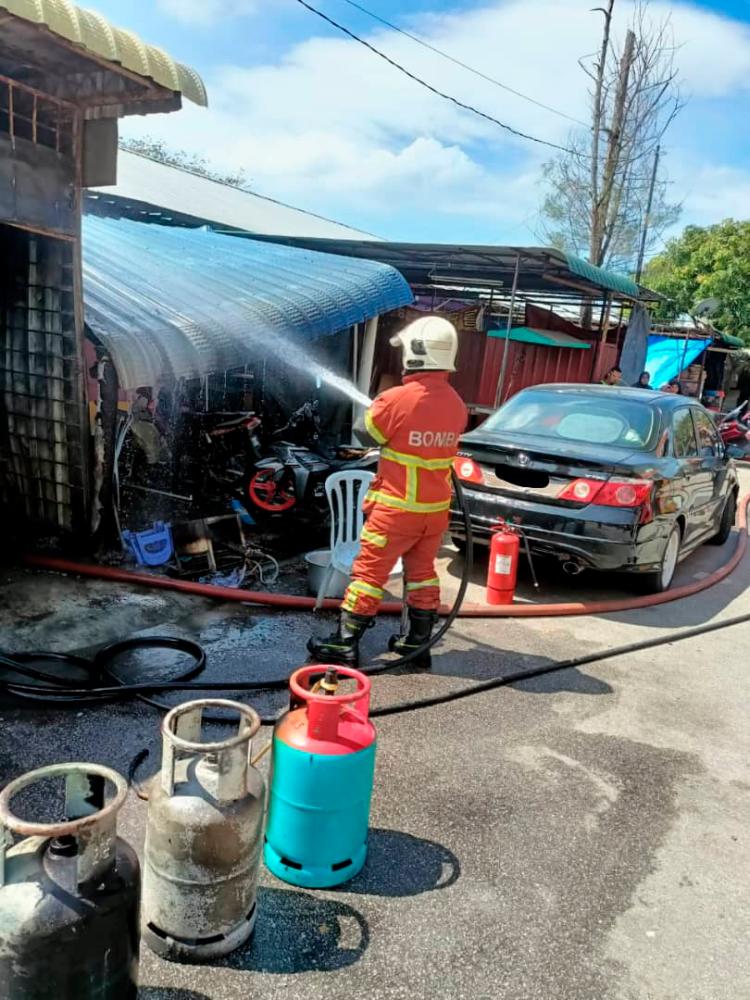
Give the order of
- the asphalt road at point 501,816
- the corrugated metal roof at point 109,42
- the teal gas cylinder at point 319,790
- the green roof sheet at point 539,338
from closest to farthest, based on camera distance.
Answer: the asphalt road at point 501,816
the teal gas cylinder at point 319,790
the corrugated metal roof at point 109,42
the green roof sheet at point 539,338

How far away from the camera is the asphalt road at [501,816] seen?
2.29 metres

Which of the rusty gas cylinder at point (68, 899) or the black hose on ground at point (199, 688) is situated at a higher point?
the rusty gas cylinder at point (68, 899)

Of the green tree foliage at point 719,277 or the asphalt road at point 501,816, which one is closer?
the asphalt road at point 501,816

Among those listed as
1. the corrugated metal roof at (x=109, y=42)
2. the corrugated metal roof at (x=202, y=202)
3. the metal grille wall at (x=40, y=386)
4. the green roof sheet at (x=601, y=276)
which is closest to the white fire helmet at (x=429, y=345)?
the corrugated metal roof at (x=109, y=42)

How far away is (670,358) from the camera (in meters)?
20.2

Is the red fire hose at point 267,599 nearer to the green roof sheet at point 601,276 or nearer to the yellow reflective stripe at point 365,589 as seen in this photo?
the yellow reflective stripe at point 365,589

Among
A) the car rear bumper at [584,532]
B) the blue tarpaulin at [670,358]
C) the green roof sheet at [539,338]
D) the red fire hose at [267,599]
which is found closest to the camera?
the red fire hose at [267,599]

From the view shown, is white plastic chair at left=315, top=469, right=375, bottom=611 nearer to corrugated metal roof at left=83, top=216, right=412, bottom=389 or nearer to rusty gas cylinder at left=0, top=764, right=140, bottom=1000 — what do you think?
corrugated metal roof at left=83, top=216, right=412, bottom=389

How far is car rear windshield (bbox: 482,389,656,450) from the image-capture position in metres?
6.17

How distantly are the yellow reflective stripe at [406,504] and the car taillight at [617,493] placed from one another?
74.1 inches

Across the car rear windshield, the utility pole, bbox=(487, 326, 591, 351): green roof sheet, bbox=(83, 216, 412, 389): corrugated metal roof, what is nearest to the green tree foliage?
the utility pole

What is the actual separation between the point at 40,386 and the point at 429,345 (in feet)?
10.4

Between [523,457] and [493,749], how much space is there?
2.82 meters

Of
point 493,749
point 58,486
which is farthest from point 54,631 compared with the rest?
point 493,749
